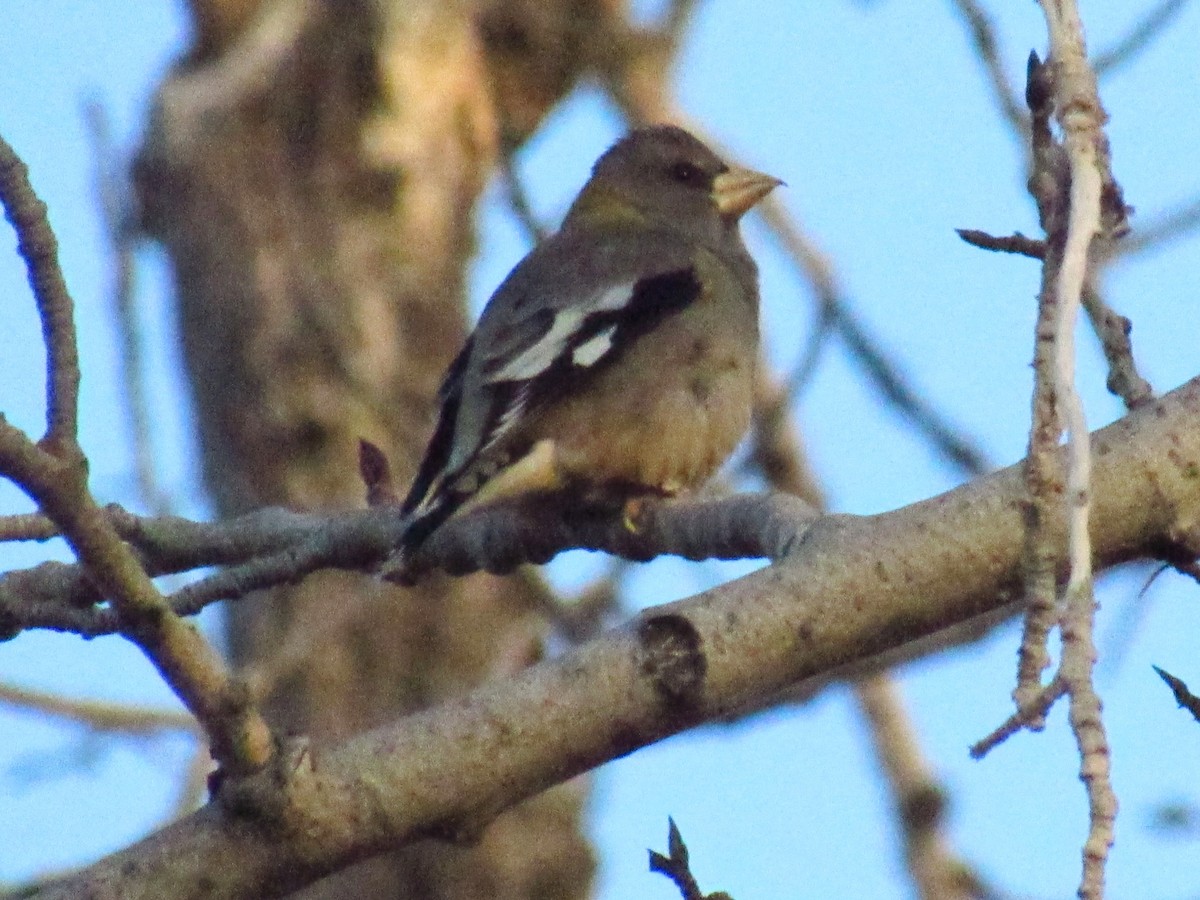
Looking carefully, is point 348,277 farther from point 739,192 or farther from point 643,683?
point 643,683

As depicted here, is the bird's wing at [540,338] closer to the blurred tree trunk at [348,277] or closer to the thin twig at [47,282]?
the thin twig at [47,282]

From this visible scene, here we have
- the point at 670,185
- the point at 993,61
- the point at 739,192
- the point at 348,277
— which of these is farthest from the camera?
the point at 348,277

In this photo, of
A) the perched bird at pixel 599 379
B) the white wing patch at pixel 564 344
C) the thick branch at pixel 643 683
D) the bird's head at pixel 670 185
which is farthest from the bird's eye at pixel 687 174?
the thick branch at pixel 643 683

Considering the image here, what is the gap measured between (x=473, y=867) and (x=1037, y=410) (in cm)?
521

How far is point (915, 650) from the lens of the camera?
522 centimetres

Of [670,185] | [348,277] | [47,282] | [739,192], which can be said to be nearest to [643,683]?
[47,282]

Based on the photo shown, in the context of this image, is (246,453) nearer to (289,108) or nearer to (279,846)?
(289,108)

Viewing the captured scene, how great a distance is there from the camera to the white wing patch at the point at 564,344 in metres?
4.77

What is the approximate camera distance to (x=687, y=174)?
6254 millimetres

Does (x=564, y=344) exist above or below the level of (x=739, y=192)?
below

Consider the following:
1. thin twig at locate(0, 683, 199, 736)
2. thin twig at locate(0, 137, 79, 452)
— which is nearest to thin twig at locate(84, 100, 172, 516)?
thin twig at locate(0, 683, 199, 736)

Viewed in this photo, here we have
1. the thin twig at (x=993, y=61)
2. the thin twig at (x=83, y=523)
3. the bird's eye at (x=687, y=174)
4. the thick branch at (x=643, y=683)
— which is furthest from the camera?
the bird's eye at (x=687, y=174)

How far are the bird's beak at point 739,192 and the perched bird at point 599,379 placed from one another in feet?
1.74

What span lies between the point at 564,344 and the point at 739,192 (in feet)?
4.71
